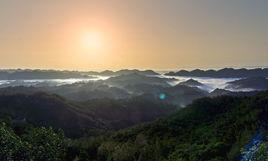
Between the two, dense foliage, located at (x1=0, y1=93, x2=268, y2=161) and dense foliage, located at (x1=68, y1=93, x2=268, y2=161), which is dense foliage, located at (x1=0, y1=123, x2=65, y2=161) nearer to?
dense foliage, located at (x1=0, y1=93, x2=268, y2=161)

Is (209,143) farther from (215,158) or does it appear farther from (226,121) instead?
(226,121)

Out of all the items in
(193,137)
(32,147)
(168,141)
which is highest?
(193,137)

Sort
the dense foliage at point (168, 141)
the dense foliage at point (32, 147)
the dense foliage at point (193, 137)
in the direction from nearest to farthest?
the dense foliage at point (193, 137) < the dense foliage at point (168, 141) < the dense foliage at point (32, 147)

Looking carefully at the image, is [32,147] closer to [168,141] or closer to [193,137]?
[168,141]

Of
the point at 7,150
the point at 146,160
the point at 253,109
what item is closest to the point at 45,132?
the point at 7,150

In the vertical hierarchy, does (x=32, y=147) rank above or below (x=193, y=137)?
below

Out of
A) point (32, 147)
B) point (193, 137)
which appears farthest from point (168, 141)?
point (32, 147)

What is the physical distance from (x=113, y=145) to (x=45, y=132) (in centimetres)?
2251

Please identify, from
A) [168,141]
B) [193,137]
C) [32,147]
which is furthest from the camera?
[193,137]

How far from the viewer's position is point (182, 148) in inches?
5064

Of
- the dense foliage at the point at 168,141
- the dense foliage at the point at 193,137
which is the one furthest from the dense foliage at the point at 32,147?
the dense foliage at the point at 193,137

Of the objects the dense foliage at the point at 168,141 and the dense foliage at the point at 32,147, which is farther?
the dense foliage at the point at 32,147

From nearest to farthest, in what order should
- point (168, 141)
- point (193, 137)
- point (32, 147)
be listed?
1. point (32, 147)
2. point (168, 141)
3. point (193, 137)

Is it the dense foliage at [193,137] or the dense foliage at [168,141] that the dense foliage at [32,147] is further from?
the dense foliage at [193,137]
